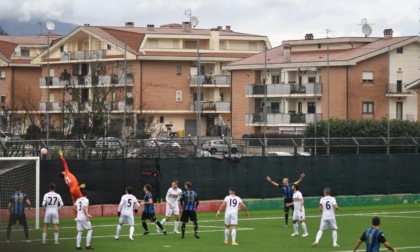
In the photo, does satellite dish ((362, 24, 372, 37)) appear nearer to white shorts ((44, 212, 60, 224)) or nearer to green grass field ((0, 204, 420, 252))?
green grass field ((0, 204, 420, 252))

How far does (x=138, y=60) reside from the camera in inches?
3575

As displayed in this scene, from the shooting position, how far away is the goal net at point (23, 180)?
128 ft

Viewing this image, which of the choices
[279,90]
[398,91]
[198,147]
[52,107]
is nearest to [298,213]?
[198,147]

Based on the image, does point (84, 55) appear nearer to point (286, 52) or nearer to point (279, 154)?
point (286, 52)

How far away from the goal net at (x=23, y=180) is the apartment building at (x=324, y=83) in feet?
130

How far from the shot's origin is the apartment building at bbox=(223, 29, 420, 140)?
265 ft

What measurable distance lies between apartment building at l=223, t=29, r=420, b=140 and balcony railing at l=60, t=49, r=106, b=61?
439 inches

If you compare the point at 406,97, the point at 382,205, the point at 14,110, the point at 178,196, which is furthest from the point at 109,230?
the point at 406,97

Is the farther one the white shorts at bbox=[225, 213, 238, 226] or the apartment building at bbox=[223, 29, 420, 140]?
the apartment building at bbox=[223, 29, 420, 140]

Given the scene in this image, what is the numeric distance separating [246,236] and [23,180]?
9.23 m

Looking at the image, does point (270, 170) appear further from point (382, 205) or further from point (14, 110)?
point (14, 110)

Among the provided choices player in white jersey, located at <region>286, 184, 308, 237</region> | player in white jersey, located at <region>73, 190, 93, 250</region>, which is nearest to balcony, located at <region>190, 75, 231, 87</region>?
player in white jersey, located at <region>286, 184, 308, 237</region>

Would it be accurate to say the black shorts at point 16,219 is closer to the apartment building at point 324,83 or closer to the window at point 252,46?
the apartment building at point 324,83

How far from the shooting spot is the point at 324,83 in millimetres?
81875
